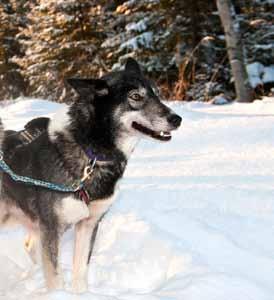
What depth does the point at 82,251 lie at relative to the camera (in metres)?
3.29

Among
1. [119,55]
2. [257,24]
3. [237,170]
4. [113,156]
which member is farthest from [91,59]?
[113,156]

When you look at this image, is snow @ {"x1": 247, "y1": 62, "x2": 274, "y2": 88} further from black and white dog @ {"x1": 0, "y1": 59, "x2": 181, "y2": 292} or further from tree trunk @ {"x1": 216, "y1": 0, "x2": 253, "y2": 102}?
black and white dog @ {"x1": 0, "y1": 59, "x2": 181, "y2": 292}

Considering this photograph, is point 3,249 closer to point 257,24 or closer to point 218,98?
point 218,98

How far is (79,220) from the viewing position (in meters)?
3.14

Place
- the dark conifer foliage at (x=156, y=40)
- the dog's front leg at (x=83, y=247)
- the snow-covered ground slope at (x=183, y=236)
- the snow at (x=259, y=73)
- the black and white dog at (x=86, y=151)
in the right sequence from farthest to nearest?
the dark conifer foliage at (x=156, y=40), the snow at (x=259, y=73), the dog's front leg at (x=83, y=247), the black and white dog at (x=86, y=151), the snow-covered ground slope at (x=183, y=236)

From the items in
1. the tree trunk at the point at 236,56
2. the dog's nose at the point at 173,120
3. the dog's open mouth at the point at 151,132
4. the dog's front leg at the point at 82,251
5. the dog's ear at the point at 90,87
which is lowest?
the tree trunk at the point at 236,56

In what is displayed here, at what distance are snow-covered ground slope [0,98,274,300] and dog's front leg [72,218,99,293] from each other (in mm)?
136

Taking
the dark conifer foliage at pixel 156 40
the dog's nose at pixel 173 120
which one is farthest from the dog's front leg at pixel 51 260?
the dark conifer foliage at pixel 156 40

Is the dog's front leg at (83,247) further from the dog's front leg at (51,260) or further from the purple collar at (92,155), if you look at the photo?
the purple collar at (92,155)

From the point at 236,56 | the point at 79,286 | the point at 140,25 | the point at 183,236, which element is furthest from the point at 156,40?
the point at 79,286

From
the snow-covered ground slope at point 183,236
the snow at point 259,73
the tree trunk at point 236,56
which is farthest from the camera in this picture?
the snow at point 259,73

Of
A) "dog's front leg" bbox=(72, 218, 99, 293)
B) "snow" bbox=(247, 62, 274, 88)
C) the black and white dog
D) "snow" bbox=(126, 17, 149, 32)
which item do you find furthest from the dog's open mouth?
"snow" bbox=(126, 17, 149, 32)

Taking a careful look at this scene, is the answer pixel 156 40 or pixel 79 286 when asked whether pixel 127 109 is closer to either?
pixel 79 286

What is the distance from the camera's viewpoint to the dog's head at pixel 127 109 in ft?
10.1
